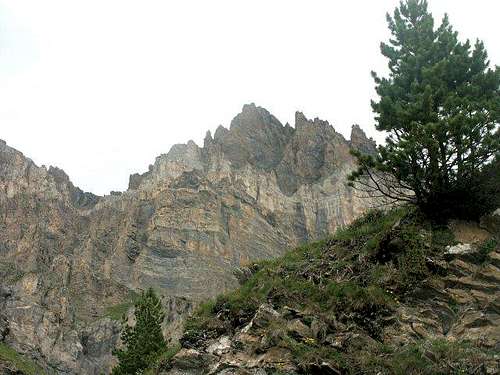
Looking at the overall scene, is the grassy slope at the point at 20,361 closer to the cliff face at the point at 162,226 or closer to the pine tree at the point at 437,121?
the cliff face at the point at 162,226

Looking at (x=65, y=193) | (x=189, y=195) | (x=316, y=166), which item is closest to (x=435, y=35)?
(x=189, y=195)

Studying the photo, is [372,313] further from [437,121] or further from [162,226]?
[162,226]

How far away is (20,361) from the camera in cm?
8012

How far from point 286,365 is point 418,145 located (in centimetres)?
686

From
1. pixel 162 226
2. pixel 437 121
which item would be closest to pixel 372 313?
pixel 437 121

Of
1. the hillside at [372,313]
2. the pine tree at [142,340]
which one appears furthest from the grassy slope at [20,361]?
the hillside at [372,313]

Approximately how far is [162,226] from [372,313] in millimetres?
113645

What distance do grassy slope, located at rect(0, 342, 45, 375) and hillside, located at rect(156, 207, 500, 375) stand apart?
214ft

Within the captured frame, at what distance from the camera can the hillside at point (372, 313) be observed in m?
12.2

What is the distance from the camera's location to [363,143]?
472 feet

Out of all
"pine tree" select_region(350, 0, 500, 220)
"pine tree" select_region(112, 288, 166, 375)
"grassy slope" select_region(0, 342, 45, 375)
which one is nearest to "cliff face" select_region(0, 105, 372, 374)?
"grassy slope" select_region(0, 342, 45, 375)

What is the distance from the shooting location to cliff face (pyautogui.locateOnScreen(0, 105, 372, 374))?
340ft

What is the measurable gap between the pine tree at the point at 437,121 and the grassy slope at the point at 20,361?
66198 mm

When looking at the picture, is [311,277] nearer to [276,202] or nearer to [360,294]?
[360,294]
